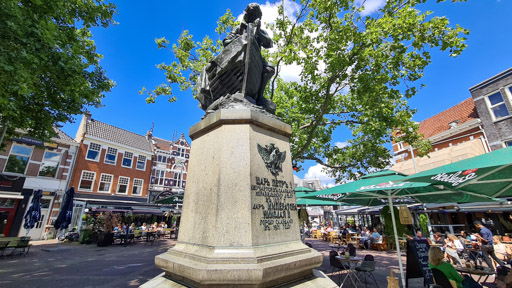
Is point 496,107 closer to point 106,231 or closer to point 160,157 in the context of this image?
point 106,231

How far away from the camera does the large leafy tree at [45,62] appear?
5895mm

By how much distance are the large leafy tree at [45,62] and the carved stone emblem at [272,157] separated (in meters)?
6.70

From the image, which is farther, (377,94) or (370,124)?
(370,124)

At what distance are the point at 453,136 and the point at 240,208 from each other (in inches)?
1091

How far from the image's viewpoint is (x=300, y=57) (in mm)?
10000

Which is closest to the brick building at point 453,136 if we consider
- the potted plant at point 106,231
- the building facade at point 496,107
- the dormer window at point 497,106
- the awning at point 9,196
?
the building facade at point 496,107

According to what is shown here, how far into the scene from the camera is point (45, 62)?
681cm

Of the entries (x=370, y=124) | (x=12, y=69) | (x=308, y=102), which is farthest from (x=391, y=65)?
(x=12, y=69)

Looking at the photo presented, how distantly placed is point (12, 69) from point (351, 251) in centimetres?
1220

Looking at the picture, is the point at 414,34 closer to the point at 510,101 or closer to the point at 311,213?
the point at 510,101

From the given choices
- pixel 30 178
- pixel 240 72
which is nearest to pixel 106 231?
pixel 30 178

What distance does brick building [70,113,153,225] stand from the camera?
78.1 feet

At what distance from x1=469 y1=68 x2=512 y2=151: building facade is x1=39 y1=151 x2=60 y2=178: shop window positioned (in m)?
38.4

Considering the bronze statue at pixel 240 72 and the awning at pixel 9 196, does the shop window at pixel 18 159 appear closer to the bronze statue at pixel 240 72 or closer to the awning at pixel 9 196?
the awning at pixel 9 196
